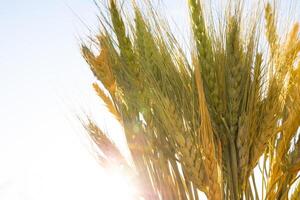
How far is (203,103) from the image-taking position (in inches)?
54.1

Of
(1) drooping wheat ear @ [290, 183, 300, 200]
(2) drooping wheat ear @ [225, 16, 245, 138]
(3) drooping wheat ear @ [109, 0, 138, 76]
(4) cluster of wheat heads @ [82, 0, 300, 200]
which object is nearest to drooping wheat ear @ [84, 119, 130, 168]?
(4) cluster of wheat heads @ [82, 0, 300, 200]

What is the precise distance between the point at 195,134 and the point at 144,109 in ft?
0.79

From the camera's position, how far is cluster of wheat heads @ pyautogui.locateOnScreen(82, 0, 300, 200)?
1.46 metres

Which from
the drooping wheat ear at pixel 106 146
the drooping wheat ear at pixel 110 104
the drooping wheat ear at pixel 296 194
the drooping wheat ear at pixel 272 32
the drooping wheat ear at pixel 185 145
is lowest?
the drooping wheat ear at pixel 296 194

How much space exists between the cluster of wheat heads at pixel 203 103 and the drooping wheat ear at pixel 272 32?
0.05 ft

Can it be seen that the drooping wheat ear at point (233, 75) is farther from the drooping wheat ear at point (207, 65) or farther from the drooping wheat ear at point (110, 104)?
the drooping wheat ear at point (110, 104)

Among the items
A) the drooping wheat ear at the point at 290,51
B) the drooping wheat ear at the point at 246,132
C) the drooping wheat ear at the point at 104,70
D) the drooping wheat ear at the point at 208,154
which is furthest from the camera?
the drooping wheat ear at the point at 104,70

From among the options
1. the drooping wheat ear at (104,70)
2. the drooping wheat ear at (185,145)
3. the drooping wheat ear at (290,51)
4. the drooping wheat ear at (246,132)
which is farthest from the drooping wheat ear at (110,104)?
the drooping wheat ear at (290,51)

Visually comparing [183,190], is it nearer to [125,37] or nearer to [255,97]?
[255,97]

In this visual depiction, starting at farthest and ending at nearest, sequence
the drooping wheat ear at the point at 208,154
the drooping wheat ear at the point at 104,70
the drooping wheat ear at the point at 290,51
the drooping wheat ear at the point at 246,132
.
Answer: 1. the drooping wheat ear at the point at 104,70
2. the drooping wheat ear at the point at 290,51
3. the drooping wheat ear at the point at 246,132
4. the drooping wheat ear at the point at 208,154

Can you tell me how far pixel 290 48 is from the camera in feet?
5.57

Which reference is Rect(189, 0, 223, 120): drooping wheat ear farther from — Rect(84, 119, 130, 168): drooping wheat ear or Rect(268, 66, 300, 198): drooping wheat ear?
Rect(84, 119, 130, 168): drooping wheat ear

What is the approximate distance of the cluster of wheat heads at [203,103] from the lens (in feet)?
4.77

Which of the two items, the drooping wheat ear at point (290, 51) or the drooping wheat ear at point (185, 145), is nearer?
the drooping wheat ear at point (185, 145)
